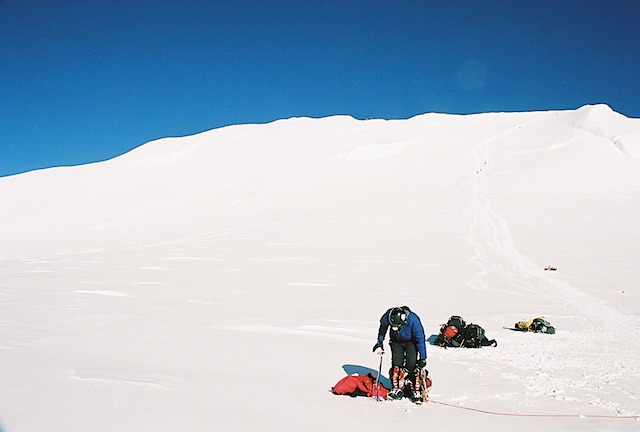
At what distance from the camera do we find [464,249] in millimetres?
20578

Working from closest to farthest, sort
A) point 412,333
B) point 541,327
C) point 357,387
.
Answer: point 357,387 < point 412,333 < point 541,327

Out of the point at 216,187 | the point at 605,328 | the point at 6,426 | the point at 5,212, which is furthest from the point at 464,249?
the point at 5,212

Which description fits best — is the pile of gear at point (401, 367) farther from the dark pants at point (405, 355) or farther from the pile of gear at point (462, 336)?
the pile of gear at point (462, 336)

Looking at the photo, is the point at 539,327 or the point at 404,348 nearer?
the point at 404,348

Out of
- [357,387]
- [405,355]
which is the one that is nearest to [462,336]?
[405,355]

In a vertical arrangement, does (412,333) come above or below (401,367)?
above

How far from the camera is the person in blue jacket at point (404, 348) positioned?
6.66 metres

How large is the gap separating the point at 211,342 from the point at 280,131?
171 ft

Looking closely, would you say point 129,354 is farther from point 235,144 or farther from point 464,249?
point 235,144

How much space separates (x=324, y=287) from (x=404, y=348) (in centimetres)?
812

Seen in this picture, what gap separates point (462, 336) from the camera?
960 cm

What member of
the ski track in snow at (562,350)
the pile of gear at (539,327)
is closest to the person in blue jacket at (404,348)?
the ski track in snow at (562,350)

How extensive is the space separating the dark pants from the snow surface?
0.54m

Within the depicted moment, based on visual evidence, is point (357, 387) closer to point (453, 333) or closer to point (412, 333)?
point (412, 333)
